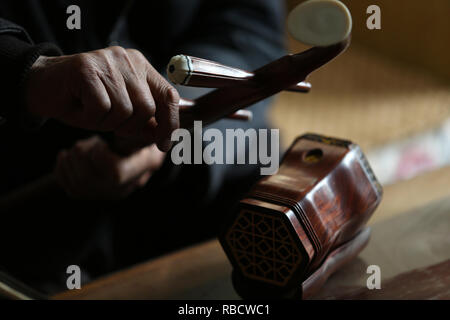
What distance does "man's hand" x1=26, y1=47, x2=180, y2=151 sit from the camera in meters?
0.44

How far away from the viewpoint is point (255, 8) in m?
1.08

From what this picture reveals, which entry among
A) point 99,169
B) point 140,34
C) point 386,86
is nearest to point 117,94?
point 99,169

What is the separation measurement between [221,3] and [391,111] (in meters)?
0.61

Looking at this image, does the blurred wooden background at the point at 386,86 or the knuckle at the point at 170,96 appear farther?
the blurred wooden background at the point at 386,86

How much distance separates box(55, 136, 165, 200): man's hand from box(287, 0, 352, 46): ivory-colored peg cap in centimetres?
40

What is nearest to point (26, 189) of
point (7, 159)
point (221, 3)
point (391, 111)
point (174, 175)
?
point (7, 159)

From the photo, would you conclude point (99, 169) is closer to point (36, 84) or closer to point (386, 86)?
point (36, 84)

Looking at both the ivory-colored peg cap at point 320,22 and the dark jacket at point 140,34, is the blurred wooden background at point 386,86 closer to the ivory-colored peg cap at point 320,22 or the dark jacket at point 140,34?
the dark jacket at point 140,34

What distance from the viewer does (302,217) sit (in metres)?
0.48

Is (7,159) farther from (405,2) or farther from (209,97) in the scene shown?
(405,2)

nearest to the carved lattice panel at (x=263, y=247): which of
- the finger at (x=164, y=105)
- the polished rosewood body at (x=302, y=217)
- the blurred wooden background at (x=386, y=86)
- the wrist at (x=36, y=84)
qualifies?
the polished rosewood body at (x=302, y=217)

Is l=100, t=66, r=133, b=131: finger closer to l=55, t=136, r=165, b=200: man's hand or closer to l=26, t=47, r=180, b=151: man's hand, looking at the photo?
l=26, t=47, r=180, b=151: man's hand

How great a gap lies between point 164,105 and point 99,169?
0.35m

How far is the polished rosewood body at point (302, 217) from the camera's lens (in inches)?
19.0
